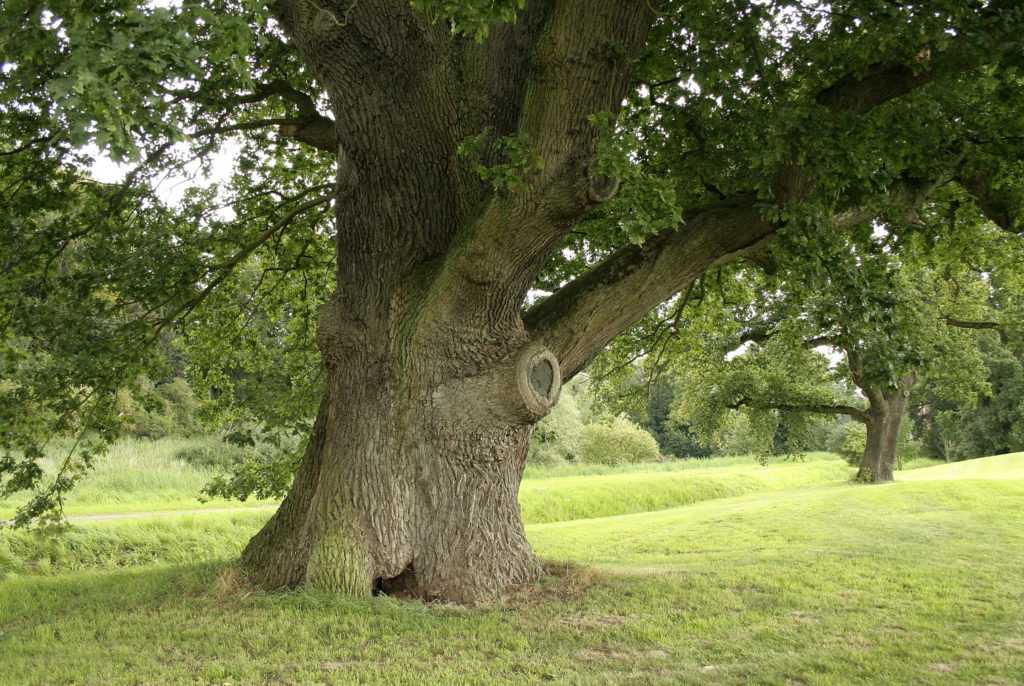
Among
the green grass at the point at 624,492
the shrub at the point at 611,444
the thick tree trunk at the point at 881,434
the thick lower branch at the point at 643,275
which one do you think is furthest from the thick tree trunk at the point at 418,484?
the shrub at the point at 611,444

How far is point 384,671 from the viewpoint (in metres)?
5.19

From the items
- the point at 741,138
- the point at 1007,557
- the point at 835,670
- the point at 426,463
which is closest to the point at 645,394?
the point at 1007,557

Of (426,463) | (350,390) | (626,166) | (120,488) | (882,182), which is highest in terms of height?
(882,182)

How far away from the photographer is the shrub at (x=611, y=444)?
37.7 metres

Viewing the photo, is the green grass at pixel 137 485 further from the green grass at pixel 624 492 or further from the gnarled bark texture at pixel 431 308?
the gnarled bark texture at pixel 431 308

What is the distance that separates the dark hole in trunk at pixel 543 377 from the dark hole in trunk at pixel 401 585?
2157 millimetres

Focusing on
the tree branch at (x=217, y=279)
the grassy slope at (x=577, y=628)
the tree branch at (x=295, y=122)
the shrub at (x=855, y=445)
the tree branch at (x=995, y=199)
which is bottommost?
the grassy slope at (x=577, y=628)

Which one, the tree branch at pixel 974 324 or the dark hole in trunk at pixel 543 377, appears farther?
the tree branch at pixel 974 324

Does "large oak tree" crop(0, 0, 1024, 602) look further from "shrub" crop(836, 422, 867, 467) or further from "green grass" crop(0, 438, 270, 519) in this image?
"shrub" crop(836, 422, 867, 467)

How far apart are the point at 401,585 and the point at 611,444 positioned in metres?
31.1

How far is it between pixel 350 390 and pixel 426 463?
1.10 m

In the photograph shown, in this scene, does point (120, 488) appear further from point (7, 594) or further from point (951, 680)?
point (951, 680)

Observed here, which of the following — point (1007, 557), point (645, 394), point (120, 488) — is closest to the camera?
point (1007, 557)

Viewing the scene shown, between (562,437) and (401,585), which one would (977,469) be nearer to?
(562,437)
